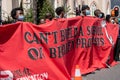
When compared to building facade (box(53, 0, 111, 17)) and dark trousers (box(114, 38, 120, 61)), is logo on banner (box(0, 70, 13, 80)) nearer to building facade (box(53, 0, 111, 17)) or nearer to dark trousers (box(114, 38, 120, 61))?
dark trousers (box(114, 38, 120, 61))

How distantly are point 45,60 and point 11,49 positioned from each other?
108cm

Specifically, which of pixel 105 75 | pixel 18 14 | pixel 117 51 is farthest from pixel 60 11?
pixel 117 51

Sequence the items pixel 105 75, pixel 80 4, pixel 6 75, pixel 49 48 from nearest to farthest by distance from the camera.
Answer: pixel 6 75, pixel 49 48, pixel 105 75, pixel 80 4

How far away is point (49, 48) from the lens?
1074cm

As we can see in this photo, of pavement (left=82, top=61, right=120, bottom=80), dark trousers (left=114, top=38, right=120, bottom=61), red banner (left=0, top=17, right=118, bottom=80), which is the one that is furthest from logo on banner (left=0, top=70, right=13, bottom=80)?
dark trousers (left=114, top=38, right=120, bottom=61)

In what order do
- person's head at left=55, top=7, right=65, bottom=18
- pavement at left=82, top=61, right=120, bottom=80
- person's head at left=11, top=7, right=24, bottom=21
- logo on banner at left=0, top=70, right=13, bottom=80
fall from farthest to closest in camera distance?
person's head at left=55, top=7, right=65, bottom=18
pavement at left=82, top=61, right=120, bottom=80
person's head at left=11, top=7, right=24, bottom=21
logo on banner at left=0, top=70, right=13, bottom=80

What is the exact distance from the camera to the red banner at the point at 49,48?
964 cm

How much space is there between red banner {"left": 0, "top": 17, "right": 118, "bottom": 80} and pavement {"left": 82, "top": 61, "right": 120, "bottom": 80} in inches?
9.7

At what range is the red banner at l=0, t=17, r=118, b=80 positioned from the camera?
9.64 meters

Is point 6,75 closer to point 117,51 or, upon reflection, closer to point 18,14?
point 18,14

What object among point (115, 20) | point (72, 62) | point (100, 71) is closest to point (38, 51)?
point (72, 62)

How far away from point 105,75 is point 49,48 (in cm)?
268

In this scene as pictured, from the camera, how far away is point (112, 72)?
A: 537 inches

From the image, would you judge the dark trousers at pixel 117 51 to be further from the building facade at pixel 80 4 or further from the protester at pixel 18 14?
the building facade at pixel 80 4
